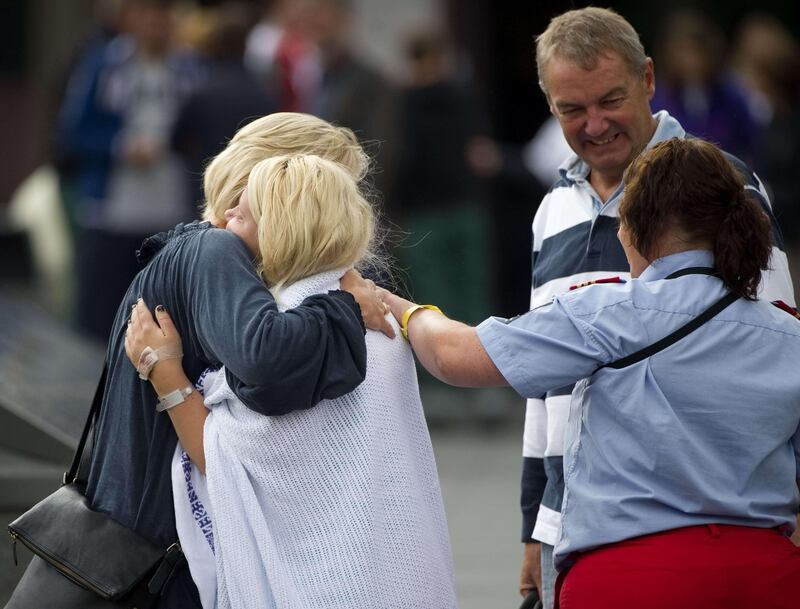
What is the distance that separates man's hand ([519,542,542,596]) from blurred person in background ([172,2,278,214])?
4801 mm

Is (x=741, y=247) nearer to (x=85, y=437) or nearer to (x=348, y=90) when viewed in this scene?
(x=85, y=437)

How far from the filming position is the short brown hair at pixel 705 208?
3025 millimetres

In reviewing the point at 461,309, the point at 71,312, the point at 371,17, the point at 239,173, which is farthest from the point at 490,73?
the point at 239,173

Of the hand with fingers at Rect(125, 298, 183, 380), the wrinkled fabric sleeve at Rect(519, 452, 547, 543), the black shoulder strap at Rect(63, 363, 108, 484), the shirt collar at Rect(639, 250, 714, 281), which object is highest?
the shirt collar at Rect(639, 250, 714, 281)

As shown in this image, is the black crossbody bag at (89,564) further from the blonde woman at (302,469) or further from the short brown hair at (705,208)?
the short brown hair at (705,208)

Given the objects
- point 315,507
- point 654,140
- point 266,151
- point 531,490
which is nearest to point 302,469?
point 315,507

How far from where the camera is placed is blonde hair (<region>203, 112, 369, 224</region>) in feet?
10.5

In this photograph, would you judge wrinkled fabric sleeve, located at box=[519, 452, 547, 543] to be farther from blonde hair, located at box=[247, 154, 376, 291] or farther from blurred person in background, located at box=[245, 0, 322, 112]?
blurred person in background, located at box=[245, 0, 322, 112]

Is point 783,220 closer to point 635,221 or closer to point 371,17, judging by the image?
point 371,17

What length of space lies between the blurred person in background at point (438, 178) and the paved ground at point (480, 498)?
68 centimetres

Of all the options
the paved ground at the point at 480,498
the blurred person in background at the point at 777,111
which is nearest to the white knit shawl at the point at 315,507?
the paved ground at the point at 480,498

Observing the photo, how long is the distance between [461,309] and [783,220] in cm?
211

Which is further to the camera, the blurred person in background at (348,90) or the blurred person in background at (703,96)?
the blurred person in background at (703,96)

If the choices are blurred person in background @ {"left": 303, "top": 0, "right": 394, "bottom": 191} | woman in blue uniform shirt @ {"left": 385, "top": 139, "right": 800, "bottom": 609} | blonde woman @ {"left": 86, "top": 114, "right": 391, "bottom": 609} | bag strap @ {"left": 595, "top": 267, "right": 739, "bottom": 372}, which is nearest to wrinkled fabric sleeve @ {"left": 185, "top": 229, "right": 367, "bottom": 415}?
blonde woman @ {"left": 86, "top": 114, "right": 391, "bottom": 609}
